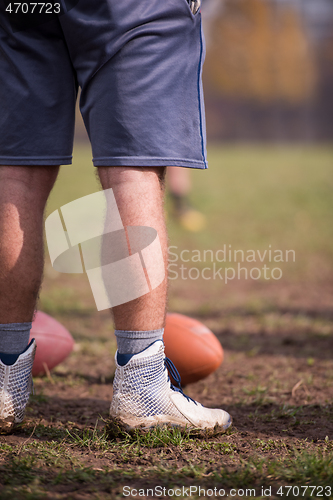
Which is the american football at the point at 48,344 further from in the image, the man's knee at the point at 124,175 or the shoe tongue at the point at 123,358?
the man's knee at the point at 124,175

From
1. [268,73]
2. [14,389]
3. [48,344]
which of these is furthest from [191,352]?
[268,73]

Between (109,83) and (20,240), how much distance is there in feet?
2.00

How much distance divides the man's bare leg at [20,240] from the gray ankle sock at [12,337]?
19mm

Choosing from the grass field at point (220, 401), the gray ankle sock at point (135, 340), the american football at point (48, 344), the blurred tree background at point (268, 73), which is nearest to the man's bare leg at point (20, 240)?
the gray ankle sock at point (135, 340)

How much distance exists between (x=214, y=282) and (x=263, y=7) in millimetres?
33280

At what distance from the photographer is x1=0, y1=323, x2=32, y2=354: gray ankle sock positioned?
1.72m

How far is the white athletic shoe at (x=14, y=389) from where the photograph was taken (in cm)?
171

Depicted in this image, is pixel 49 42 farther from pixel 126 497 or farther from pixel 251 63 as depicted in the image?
pixel 251 63

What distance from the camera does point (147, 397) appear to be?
1675 mm

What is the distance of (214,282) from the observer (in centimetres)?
498

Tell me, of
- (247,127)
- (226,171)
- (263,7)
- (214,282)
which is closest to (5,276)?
(214,282)

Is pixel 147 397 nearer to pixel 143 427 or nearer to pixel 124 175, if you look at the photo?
pixel 143 427

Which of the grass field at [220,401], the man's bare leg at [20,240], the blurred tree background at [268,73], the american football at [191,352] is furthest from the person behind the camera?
the blurred tree background at [268,73]

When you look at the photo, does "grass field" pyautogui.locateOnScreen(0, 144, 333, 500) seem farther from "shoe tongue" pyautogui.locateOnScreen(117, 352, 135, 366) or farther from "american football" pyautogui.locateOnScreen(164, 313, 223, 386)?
"shoe tongue" pyautogui.locateOnScreen(117, 352, 135, 366)
